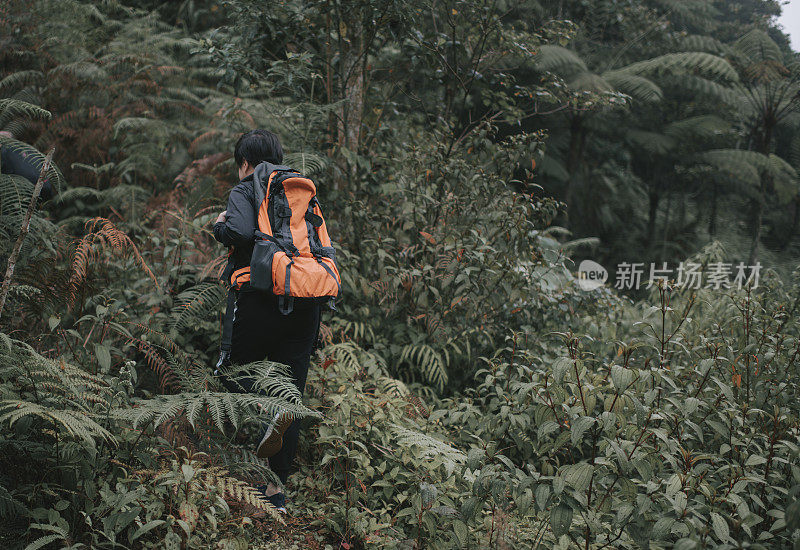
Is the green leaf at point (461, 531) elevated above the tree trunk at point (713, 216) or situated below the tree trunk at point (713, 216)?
below

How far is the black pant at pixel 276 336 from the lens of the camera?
2281mm

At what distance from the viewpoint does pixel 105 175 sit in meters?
5.64

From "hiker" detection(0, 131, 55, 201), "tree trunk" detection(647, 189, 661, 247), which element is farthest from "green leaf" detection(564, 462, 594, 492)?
"tree trunk" detection(647, 189, 661, 247)

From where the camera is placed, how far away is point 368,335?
Answer: 370cm

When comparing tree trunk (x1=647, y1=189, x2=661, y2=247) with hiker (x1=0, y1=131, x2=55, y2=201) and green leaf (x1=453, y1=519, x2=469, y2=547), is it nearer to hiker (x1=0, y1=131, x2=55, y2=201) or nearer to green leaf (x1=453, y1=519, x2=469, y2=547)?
green leaf (x1=453, y1=519, x2=469, y2=547)

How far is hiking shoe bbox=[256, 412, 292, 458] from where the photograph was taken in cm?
219

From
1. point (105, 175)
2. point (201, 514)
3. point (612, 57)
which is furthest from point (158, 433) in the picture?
point (612, 57)

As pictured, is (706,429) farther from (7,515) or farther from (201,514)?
(7,515)

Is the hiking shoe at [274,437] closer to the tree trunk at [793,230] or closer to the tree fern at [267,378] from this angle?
the tree fern at [267,378]

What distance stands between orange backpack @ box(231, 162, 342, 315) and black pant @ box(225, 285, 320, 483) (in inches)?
3.2

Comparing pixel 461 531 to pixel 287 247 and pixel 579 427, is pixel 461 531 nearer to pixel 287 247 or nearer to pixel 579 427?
pixel 579 427

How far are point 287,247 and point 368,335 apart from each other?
5.13 ft

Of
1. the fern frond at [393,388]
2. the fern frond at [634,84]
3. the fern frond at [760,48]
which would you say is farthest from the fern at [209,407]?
the fern frond at [760,48]

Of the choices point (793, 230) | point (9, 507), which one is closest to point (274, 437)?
point (9, 507)
